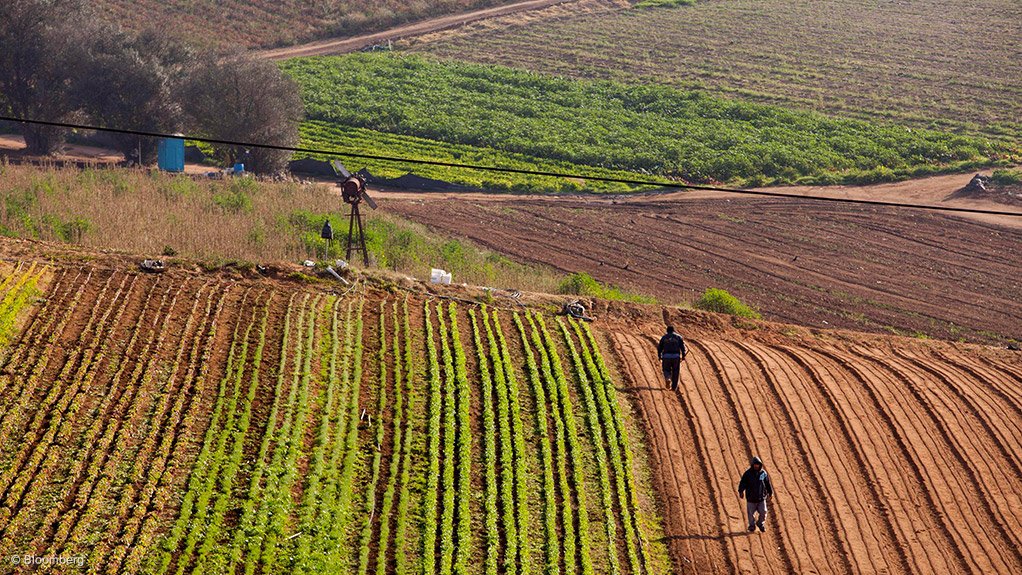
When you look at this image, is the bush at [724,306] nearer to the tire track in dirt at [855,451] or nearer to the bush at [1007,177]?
the tire track in dirt at [855,451]

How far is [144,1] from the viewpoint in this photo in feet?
232

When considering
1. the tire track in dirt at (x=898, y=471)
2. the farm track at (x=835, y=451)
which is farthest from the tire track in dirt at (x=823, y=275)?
the tire track in dirt at (x=898, y=471)

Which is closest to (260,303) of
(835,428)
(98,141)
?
(835,428)

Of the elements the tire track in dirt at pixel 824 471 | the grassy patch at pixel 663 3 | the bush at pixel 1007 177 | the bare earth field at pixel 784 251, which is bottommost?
the bare earth field at pixel 784 251

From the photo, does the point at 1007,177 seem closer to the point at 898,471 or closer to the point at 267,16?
the point at 898,471

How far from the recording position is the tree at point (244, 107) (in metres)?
43.2

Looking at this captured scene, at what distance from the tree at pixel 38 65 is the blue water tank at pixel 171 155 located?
4.74 m

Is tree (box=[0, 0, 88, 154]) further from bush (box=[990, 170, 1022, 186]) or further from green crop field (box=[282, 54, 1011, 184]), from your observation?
bush (box=[990, 170, 1022, 186])

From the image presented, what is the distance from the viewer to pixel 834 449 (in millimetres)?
20359

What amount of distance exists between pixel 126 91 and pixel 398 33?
31.4 m

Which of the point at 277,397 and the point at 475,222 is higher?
the point at 277,397

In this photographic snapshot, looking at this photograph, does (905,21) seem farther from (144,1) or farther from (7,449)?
(7,449)

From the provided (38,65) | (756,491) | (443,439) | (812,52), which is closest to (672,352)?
(756,491)

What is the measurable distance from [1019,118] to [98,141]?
45.9 m
